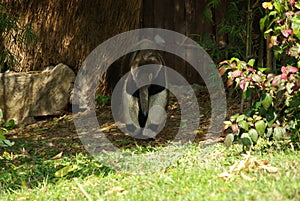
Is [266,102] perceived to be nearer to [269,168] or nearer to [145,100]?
[269,168]

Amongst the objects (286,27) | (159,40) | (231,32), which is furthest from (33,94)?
(286,27)

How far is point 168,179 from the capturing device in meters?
3.67

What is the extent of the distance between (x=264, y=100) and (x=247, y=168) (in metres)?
0.66

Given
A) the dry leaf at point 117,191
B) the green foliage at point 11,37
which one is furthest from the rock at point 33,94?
the dry leaf at point 117,191

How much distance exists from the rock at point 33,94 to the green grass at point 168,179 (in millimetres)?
2353

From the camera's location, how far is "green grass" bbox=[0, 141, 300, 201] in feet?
10.0

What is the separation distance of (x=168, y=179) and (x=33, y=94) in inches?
178

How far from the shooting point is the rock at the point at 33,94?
768 cm

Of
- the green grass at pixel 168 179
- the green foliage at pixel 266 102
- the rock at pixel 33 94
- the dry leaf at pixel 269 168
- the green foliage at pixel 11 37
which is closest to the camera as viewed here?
the green grass at pixel 168 179

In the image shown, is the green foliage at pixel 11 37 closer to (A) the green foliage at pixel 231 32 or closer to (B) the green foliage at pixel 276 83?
(A) the green foliage at pixel 231 32

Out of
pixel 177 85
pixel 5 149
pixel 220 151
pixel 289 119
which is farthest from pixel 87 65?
pixel 289 119

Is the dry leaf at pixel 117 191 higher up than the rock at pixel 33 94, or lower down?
lower down

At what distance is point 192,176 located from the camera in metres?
3.71

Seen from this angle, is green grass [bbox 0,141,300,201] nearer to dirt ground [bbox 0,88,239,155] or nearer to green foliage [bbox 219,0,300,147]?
green foliage [bbox 219,0,300,147]
